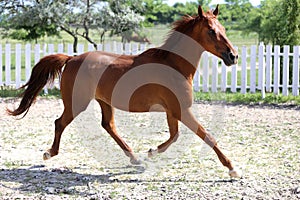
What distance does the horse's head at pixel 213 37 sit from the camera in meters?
5.73

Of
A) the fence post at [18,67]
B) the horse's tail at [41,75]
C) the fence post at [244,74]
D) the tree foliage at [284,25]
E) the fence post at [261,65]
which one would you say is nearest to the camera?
the horse's tail at [41,75]

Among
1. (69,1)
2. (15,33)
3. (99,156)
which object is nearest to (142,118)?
(99,156)

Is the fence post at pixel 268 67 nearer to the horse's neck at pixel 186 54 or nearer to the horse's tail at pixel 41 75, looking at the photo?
the horse's neck at pixel 186 54

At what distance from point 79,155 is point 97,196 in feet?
6.52

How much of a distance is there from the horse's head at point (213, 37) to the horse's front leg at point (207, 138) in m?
0.75

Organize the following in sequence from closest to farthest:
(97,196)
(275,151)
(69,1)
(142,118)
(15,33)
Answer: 1. (97,196)
2. (275,151)
3. (142,118)
4. (69,1)
5. (15,33)

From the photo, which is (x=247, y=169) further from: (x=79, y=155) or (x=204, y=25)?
(x=79, y=155)

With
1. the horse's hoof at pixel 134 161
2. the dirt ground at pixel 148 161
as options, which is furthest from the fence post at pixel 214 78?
the horse's hoof at pixel 134 161

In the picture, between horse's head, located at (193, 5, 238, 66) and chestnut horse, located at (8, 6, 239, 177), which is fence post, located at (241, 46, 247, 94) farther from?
horse's head, located at (193, 5, 238, 66)

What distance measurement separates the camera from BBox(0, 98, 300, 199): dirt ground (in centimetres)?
535

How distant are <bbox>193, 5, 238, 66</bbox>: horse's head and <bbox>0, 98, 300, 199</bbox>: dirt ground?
140cm

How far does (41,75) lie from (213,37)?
240 centimetres

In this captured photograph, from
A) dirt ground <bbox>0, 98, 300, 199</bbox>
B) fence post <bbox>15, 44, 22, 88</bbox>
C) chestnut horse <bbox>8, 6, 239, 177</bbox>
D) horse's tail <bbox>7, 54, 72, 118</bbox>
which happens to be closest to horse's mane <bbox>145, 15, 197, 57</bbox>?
chestnut horse <bbox>8, 6, 239, 177</bbox>

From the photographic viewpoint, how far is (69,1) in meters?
17.9
